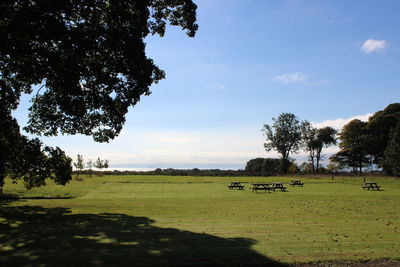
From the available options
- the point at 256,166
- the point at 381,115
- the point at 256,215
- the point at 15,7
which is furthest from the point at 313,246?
the point at 256,166

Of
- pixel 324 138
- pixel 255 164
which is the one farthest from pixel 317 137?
pixel 255 164

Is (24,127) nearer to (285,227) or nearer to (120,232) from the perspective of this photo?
(120,232)

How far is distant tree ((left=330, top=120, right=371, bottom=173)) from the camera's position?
266 feet

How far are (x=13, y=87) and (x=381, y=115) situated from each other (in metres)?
81.5

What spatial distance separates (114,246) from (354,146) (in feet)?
286

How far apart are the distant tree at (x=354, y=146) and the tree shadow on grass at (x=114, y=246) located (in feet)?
263

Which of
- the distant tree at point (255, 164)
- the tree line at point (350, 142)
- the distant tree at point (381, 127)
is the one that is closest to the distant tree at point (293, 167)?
the tree line at point (350, 142)

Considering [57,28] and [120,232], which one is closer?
[120,232]

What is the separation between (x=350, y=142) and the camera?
3356 inches

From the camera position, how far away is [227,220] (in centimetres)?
1459

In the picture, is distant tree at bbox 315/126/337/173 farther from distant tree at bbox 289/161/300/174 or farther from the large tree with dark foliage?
the large tree with dark foliage

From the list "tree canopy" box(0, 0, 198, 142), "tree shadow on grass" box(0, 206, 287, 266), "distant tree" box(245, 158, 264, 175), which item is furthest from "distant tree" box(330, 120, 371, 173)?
"tree shadow on grass" box(0, 206, 287, 266)

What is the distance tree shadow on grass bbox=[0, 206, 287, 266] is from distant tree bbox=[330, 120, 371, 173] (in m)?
80.1

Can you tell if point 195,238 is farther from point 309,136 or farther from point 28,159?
point 309,136
